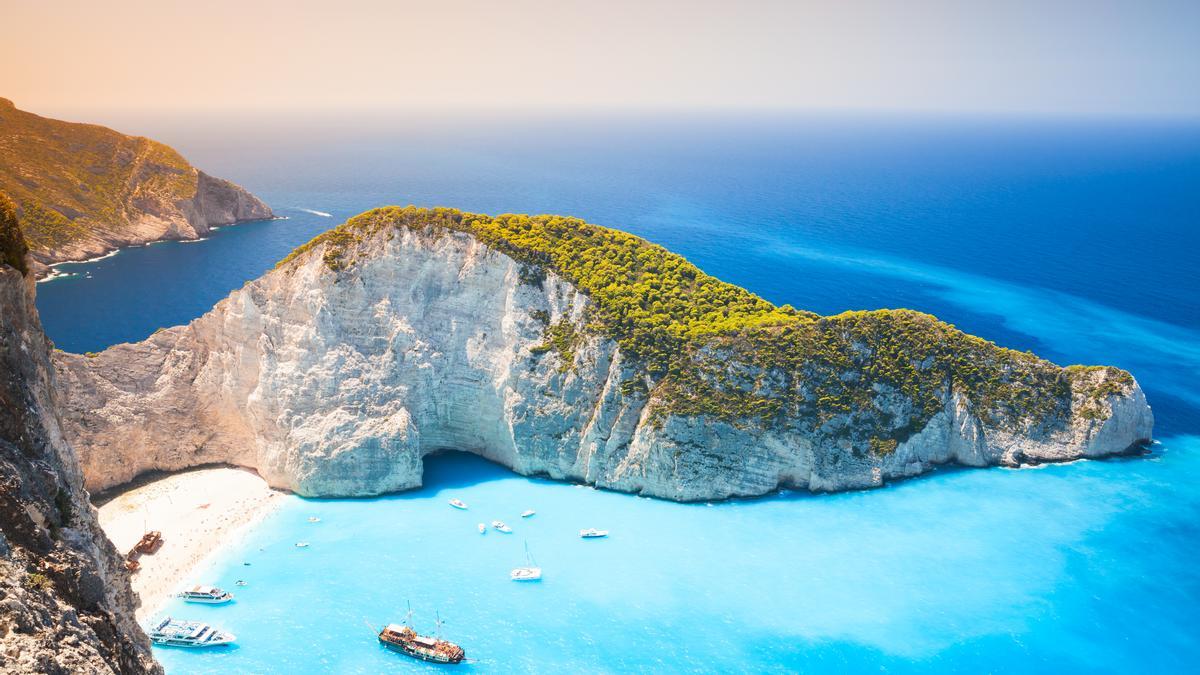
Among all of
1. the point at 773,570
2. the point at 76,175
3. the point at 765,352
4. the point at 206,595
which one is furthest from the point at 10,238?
the point at 76,175

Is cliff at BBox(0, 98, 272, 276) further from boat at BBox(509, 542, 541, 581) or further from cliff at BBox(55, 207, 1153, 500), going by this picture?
boat at BBox(509, 542, 541, 581)

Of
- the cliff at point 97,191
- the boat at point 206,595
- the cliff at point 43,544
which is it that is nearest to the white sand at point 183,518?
the boat at point 206,595

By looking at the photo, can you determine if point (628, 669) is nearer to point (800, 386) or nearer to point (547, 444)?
point (547, 444)

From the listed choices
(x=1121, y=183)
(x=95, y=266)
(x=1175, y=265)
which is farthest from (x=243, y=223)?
(x=1121, y=183)

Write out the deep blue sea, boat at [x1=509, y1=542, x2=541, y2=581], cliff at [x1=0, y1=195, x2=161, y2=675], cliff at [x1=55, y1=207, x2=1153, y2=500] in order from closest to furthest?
cliff at [x1=0, y1=195, x2=161, y2=675]
the deep blue sea
boat at [x1=509, y1=542, x2=541, y2=581]
cliff at [x1=55, y1=207, x2=1153, y2=500]

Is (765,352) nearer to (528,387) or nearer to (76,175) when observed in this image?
(528,387)

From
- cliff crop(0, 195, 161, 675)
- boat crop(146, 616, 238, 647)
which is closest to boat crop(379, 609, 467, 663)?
boat crop(146, 616, 238, 647)
